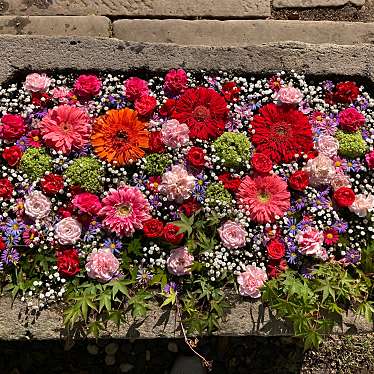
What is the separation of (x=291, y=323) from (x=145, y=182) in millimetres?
966

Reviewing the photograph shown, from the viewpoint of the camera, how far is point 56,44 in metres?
2.79

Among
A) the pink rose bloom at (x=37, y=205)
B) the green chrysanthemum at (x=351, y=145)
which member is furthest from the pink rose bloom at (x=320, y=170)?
the pink rose bloom at (x=37, y=205)

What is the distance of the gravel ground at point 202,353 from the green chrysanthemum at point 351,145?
1134 mm

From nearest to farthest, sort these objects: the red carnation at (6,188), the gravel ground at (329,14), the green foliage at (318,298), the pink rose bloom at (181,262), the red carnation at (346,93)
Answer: the green foliage at (318,298), the pink rose bloom at (181,262), the red carnation at (6,188), the red carnation at (346,93), the gravel ground at (329,14)

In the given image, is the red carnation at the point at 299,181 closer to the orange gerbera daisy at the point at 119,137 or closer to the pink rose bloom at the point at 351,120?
the pink rose bloom at the point at 351,120

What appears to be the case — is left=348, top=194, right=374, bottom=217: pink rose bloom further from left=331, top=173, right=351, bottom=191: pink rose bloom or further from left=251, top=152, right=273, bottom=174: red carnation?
left=251, top=152, right=273, bottom=174: red carnation

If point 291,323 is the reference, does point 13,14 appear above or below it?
above

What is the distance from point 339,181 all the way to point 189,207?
2.52 ft

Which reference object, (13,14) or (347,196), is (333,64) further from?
(13,14)

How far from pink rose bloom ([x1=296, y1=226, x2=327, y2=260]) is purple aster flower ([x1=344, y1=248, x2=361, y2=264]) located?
0.39ft

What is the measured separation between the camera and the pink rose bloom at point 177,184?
2.53 metres

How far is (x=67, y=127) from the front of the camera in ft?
8.75

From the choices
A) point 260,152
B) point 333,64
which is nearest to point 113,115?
point 260,152

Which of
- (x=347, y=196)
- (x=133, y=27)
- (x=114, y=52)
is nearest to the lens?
(x=347, y=196)
